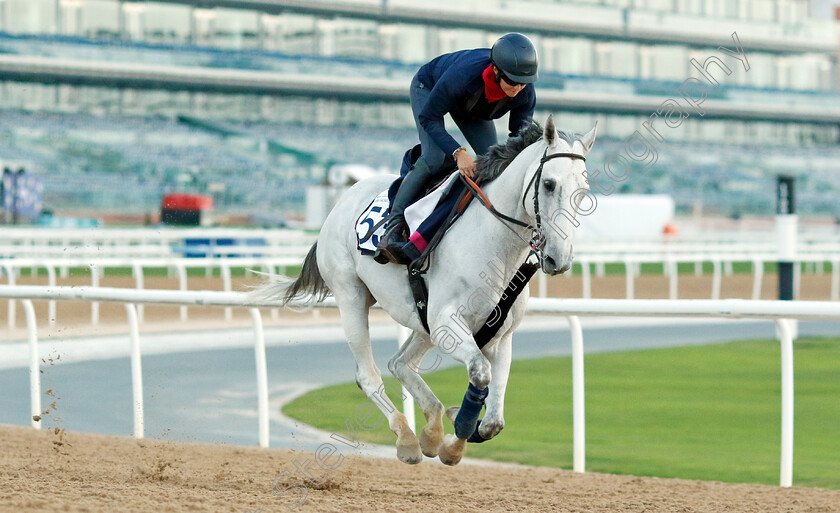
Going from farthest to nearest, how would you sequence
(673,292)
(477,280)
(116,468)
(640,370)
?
(673,292), (640,370), (116,468), (477,280)

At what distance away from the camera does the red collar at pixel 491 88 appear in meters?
3.91

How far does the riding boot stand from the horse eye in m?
0.74

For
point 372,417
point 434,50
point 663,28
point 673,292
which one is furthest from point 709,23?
point 372,417

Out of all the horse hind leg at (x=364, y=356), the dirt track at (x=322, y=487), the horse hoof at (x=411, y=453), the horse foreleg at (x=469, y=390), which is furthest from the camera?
the horse hind leg at (x=364, y=356)

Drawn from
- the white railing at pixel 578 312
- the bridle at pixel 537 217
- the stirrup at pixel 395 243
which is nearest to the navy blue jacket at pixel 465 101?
the stirrup at pixel 395 243

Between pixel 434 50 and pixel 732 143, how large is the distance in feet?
45.2

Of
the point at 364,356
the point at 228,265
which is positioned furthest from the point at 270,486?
the point at 228,265

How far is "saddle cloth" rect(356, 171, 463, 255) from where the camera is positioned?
3.99 metres

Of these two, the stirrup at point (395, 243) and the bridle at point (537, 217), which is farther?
the stirrup at point (395, 243)

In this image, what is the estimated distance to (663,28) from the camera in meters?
45.6

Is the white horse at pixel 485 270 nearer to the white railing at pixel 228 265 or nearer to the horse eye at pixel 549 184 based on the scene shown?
the horse eye at pixel 549 184

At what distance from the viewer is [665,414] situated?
6.89 metres

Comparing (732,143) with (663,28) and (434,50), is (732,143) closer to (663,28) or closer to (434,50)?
(663,28)

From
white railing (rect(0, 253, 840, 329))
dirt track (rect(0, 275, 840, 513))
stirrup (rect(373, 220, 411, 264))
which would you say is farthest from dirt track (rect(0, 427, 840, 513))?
white railing (rect(0, 253, 840, 329))
